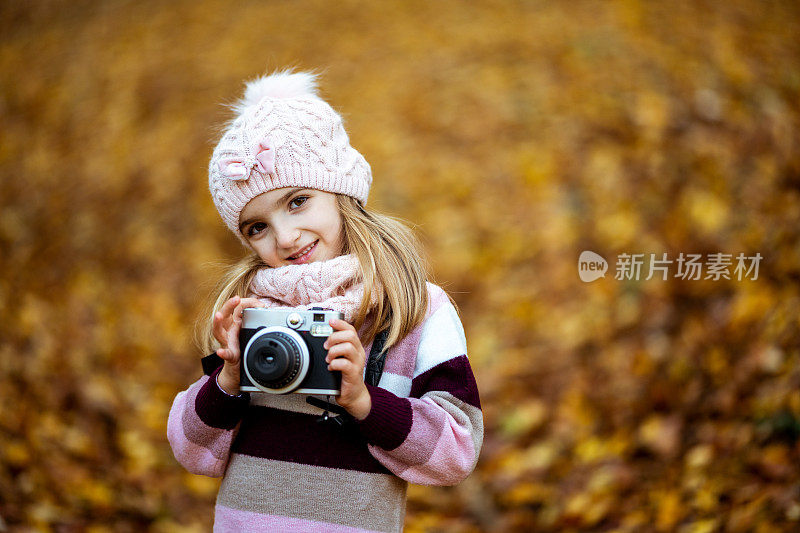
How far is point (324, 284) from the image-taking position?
52.1 inches

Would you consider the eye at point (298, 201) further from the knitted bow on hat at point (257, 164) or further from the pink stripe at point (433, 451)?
the pink stripe at point (433, 451)

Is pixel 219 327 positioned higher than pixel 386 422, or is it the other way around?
pixel 219 327

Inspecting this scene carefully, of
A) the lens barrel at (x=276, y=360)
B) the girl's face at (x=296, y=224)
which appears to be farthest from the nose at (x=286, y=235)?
the lens barrel at (x=276, y=360)

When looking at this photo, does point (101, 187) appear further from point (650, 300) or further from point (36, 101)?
point (650, 300)

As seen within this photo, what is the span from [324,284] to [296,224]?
0.13m

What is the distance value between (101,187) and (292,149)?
12.8 feet

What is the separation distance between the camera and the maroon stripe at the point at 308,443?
130 cm

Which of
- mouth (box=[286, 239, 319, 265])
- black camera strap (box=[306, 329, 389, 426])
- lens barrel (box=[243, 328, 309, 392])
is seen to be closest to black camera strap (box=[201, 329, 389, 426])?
black camera strap (box=[306, 329, 389, 426])

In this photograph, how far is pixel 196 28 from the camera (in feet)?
20.1

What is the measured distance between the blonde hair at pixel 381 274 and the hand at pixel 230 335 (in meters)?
0.16

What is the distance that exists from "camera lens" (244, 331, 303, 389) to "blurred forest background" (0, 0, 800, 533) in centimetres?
51

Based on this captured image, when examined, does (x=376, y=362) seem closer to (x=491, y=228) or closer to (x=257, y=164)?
(x=257, y=164)
